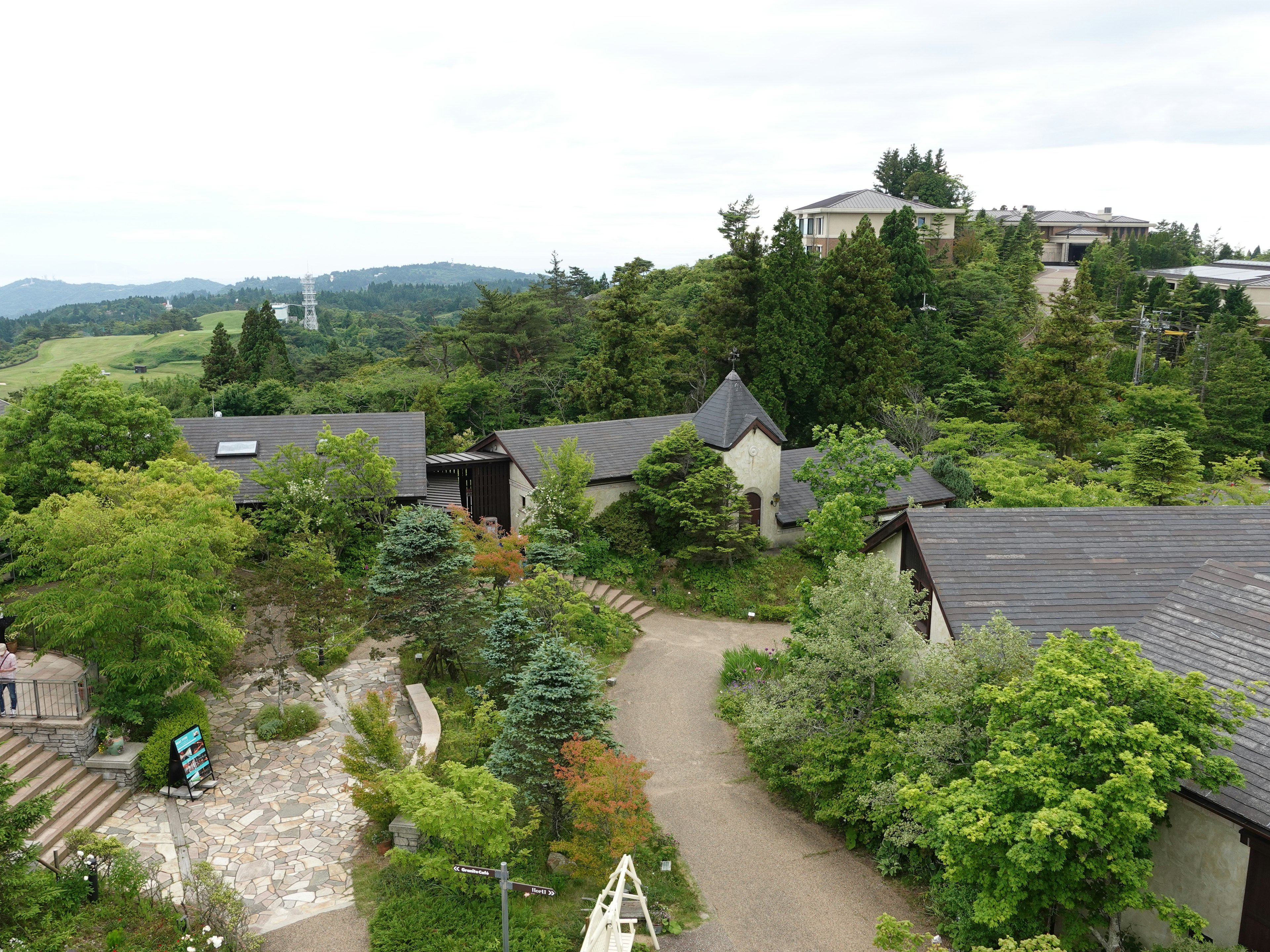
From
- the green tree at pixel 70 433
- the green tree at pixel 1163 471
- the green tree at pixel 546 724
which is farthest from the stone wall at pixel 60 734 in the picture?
the green tree at pixel 1163 471

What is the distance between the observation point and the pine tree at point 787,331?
3675 centimetres

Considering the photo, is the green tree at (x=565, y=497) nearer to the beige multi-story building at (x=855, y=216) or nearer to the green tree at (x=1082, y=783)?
the green tree at (x=1082, y=783)

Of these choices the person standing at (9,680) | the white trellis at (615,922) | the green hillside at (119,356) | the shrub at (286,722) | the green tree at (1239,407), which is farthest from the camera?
the green hillside at (119,356)

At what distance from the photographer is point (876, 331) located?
38281 millimetres

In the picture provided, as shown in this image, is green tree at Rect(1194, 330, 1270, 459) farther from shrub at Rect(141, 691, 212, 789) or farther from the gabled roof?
shrub at Rect(141, 691, 212, 789)

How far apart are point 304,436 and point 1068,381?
99.0ft

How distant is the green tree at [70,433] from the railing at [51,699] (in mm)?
6877

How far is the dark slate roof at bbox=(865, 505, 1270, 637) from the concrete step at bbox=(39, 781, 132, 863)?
1429cm

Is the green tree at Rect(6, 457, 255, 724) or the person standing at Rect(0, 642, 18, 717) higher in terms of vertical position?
the green tree at Rect(6, 457, 255, 724)

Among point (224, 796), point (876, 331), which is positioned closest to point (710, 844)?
point (224, 796)

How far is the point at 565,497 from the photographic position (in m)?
24.2

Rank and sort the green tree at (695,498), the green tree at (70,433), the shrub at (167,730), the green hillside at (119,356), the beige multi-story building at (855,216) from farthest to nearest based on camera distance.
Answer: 1. the green hillside at (119,356)
2. the beige multi-story building at (855,216)
3. the green tree at (695,498)
4. the green tree at (70,433)
5. the shrub at (167,730)

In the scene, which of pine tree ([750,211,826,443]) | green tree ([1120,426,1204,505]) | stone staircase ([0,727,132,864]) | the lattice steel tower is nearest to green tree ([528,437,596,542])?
stone staircase ([0,727,132,864])

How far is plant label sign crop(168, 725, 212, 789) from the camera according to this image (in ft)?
47.3
